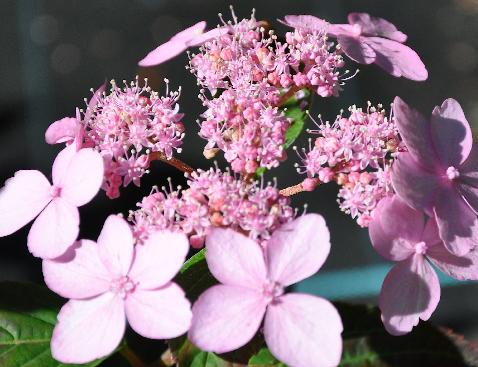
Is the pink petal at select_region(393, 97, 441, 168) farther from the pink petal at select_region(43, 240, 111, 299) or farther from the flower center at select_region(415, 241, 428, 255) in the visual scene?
the pink petal at select_region(43, 240, 111, 299)

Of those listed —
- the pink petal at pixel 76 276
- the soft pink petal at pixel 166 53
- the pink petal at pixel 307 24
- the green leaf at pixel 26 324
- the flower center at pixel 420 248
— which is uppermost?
the soft pink petal at pixel 166 53

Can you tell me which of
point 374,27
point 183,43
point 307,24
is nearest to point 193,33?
point 183,43

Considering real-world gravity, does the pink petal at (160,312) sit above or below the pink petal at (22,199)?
below

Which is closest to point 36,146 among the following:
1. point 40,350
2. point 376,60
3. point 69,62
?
point 69,62

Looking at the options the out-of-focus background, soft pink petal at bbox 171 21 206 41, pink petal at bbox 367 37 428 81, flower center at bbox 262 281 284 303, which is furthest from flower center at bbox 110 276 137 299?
the out-of-focus background

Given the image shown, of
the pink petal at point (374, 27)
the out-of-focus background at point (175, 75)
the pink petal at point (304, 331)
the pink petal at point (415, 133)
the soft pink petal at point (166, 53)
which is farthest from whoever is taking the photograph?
the out-of-focus background at point (175, 75)

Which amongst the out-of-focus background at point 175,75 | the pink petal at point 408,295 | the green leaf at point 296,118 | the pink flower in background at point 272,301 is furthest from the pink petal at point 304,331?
the out-of-focus background at point 175,75

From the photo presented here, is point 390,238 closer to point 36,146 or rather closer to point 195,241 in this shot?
point 195,241

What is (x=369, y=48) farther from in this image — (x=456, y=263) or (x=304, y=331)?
(x=304, y=331)

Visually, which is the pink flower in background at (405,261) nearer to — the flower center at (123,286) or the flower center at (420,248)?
the flower center at (420,248)
